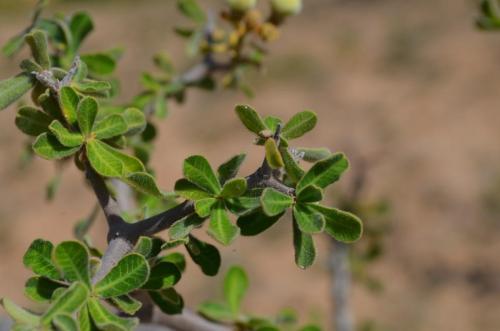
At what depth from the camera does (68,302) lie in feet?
2.24

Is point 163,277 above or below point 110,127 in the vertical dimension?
below

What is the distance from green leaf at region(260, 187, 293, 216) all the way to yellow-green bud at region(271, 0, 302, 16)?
688 mm

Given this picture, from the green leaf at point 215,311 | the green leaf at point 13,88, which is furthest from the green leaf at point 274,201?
the green leaf at point 215,311

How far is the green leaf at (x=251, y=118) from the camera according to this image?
786 millimetres

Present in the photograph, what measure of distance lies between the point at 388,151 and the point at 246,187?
598 cm

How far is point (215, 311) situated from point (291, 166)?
21.3 inches

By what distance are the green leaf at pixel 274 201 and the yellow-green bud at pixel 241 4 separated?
2.24ft

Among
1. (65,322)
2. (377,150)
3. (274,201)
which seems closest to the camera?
A: (65,322)

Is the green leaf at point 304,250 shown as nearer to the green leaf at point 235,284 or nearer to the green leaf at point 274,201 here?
the green leaf at point 274,201

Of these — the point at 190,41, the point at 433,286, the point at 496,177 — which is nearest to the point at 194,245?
the point at 190,41

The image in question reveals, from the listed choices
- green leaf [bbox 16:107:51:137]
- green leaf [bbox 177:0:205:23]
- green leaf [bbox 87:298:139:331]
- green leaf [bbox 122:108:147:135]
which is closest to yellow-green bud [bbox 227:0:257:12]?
green leaf [bbox 177:0:205:23]

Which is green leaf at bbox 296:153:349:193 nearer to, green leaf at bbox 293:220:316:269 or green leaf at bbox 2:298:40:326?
green leaf at bbox 293:220:316:269

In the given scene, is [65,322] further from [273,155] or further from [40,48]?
[40,48]

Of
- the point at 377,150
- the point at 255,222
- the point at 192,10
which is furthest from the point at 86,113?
the point at 377,150
